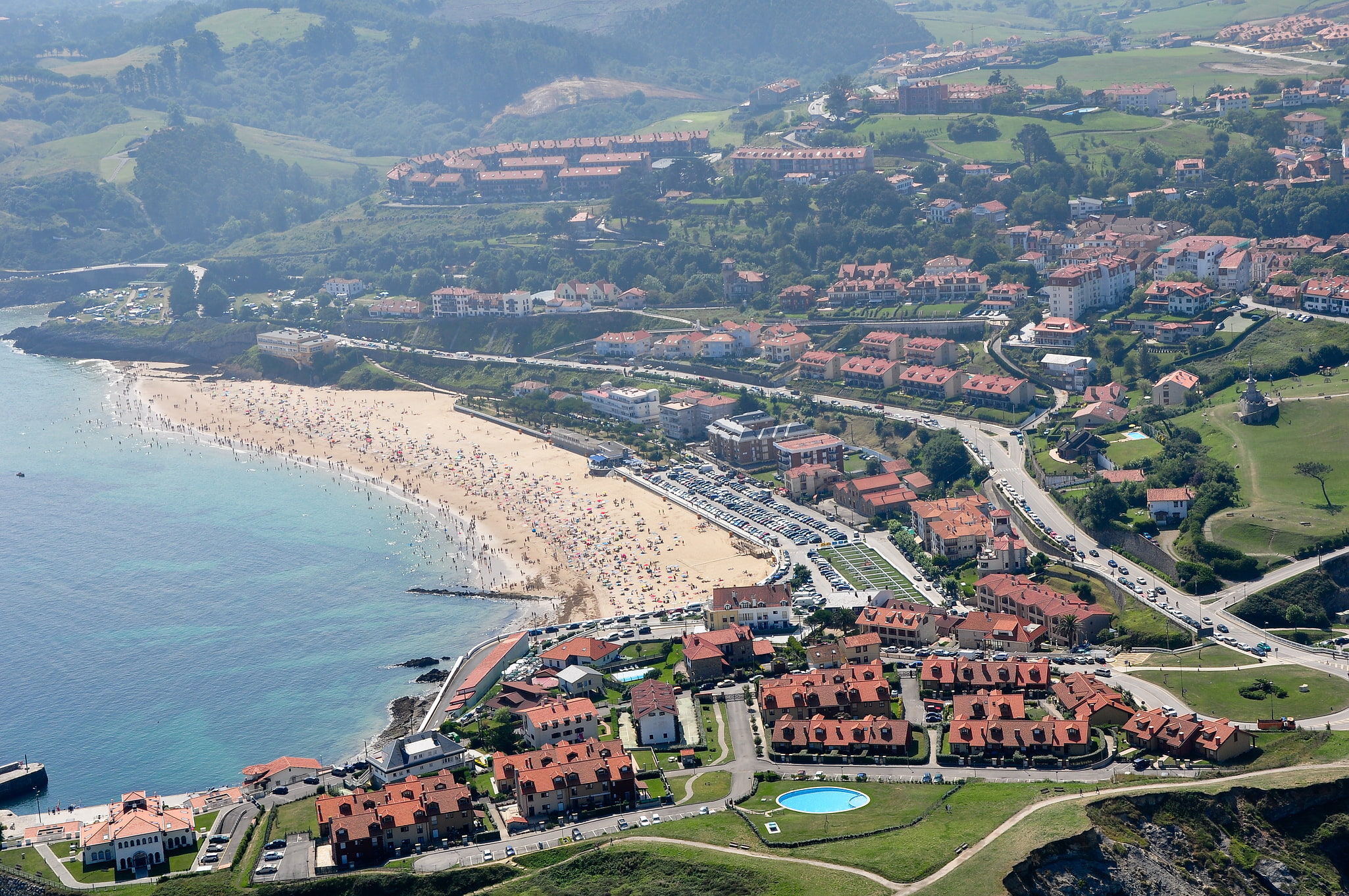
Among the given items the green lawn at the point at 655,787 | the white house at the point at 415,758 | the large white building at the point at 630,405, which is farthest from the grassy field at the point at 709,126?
the green lawn at the point at 655,787

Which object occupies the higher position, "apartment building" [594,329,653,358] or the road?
the road

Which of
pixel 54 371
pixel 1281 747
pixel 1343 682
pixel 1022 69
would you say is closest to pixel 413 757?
pixel 1281 747

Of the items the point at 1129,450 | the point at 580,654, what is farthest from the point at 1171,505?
the point at 580,654

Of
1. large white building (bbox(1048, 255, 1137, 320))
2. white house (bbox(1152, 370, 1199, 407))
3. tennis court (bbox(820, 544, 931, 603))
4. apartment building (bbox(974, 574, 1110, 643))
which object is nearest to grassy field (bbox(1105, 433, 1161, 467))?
white house (bbox(1152, 370, 1199, 407))

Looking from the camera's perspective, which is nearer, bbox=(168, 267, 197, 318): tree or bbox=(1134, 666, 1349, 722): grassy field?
bbox=(1134, 666, 1349, 722): grassy field

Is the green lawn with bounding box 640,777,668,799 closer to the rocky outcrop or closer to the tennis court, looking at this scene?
the rocky outcrop

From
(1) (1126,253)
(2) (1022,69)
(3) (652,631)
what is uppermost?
(2) (1022,69)

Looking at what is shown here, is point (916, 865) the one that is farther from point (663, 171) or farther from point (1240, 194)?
point (663, 171)
